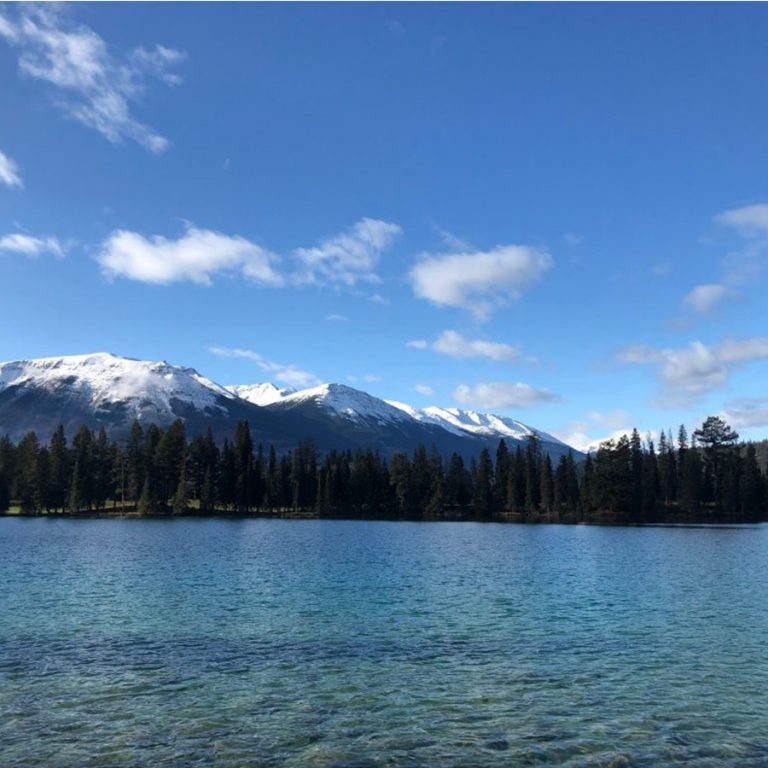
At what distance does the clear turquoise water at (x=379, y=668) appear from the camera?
819 inches

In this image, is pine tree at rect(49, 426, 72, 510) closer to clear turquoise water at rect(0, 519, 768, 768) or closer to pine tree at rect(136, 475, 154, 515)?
pine tree at rect(136, 475, 154, 515)

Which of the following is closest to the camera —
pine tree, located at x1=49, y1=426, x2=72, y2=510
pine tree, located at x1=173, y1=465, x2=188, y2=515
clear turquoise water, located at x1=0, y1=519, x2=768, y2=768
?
clear turquoise water, located at x1=0, y1=519, x2=768, y2=768

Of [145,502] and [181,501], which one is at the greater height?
[181,501]

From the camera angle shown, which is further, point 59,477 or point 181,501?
point 181,501

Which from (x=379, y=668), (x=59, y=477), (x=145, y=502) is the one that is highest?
(x=59, y=477)

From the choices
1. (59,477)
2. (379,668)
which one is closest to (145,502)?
(59,477)

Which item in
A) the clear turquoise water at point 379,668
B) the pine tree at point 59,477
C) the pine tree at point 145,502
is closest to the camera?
the clear turquoise water at point 379,668

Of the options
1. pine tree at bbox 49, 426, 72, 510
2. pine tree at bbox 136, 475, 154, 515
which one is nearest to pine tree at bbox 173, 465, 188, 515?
pine tree at bbox 136, 475, 154, 515

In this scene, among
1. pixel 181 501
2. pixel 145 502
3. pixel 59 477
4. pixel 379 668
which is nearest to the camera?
pixel 379 668

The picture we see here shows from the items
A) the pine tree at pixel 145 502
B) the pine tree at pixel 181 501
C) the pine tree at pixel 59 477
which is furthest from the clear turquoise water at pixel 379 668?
the pine tree at pixel 59 477

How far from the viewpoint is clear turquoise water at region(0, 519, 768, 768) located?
68.2 feet

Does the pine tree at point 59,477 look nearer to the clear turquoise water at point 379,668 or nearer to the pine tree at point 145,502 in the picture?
the pine tree at point 145,502

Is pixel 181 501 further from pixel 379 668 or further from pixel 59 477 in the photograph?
pixel 379 668

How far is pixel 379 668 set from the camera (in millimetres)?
29969
